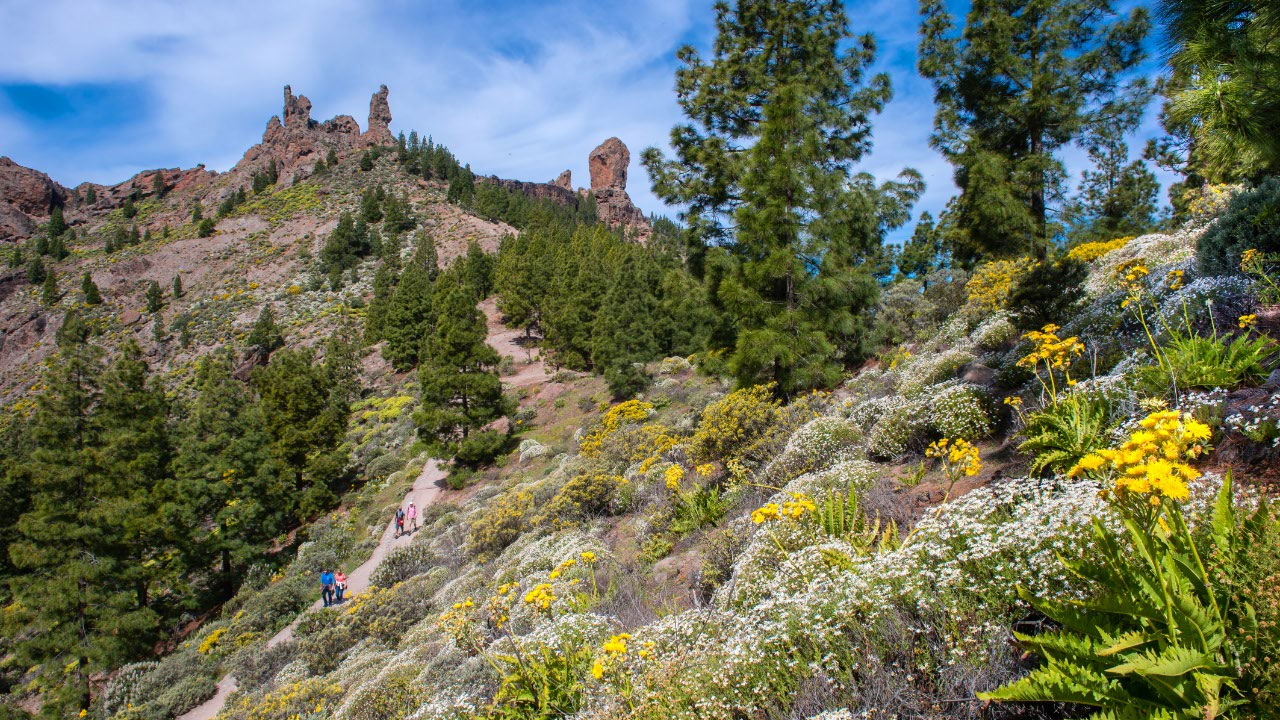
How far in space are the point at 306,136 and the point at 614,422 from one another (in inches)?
5032

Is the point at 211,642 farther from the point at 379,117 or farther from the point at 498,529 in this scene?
the point at 379,117

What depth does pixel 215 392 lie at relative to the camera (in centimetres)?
2886

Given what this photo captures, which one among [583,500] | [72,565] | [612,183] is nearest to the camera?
[583,500]

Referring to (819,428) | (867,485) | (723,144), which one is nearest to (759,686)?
(867,485)

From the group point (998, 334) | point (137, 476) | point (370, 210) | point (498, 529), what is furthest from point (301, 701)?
point (370, 210)

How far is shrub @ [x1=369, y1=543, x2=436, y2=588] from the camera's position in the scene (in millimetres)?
15258

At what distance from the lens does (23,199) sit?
101812mm

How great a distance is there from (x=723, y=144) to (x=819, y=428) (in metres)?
7.37

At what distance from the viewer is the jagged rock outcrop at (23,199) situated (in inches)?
3777

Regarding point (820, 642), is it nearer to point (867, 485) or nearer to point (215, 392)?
point (867, 485)

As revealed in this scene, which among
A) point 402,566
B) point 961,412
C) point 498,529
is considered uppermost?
point 961,412

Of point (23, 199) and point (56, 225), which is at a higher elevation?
point (23, 199)

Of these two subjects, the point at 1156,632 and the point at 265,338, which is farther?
the point at 265,338

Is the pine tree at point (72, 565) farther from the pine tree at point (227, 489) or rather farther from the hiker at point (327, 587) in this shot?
the hiker at point (327, 587)
